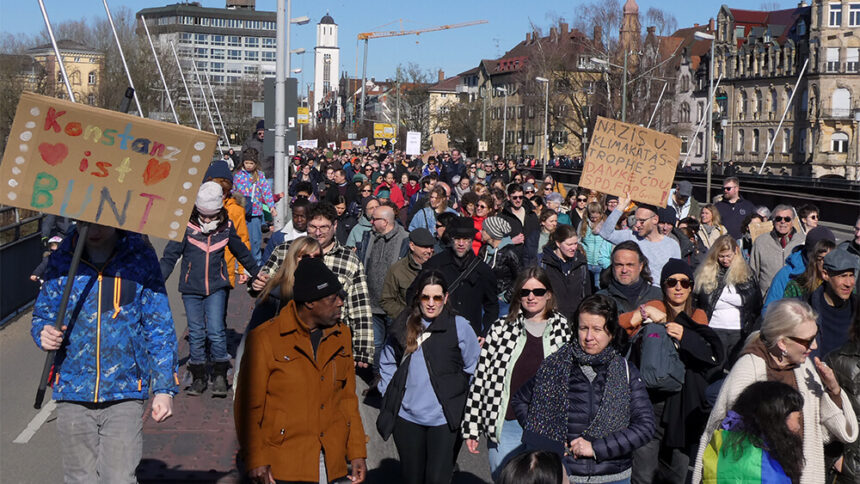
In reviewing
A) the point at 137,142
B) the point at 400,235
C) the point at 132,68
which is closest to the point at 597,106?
the point at 132,68

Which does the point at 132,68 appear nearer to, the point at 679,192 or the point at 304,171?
the point at 304,171

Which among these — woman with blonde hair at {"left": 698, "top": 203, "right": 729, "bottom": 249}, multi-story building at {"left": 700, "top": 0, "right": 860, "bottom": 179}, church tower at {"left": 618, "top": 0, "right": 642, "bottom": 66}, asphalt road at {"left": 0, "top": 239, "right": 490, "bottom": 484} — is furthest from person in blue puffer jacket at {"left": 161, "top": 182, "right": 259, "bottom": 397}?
multi-story building at {"left": 700, "top": 0, "right": 860, "bottom": 179}

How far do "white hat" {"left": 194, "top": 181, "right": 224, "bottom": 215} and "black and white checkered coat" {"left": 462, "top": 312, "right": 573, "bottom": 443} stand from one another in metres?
3.54

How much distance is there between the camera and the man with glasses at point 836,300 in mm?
7539

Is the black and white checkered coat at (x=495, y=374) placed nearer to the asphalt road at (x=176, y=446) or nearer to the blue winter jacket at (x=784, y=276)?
the asphalt road at (x=176, y=446)

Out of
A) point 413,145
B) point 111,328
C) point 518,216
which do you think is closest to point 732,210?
point 518,216

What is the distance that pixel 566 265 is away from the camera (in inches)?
374

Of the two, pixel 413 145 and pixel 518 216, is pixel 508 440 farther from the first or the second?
pixel 413 145

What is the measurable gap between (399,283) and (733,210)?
6.97m

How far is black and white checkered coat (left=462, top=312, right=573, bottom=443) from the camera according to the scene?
618 centimetres

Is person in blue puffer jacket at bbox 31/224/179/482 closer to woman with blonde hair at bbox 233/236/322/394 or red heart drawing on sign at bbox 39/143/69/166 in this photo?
red heart drawing on sign at bbox 39/143/69/166

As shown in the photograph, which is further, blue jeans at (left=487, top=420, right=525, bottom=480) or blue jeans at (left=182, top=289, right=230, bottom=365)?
blue jeans at (left=182, top=289, right=230, bottom=365)

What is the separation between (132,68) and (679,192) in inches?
1918

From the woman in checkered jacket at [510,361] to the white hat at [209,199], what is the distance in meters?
3.51
